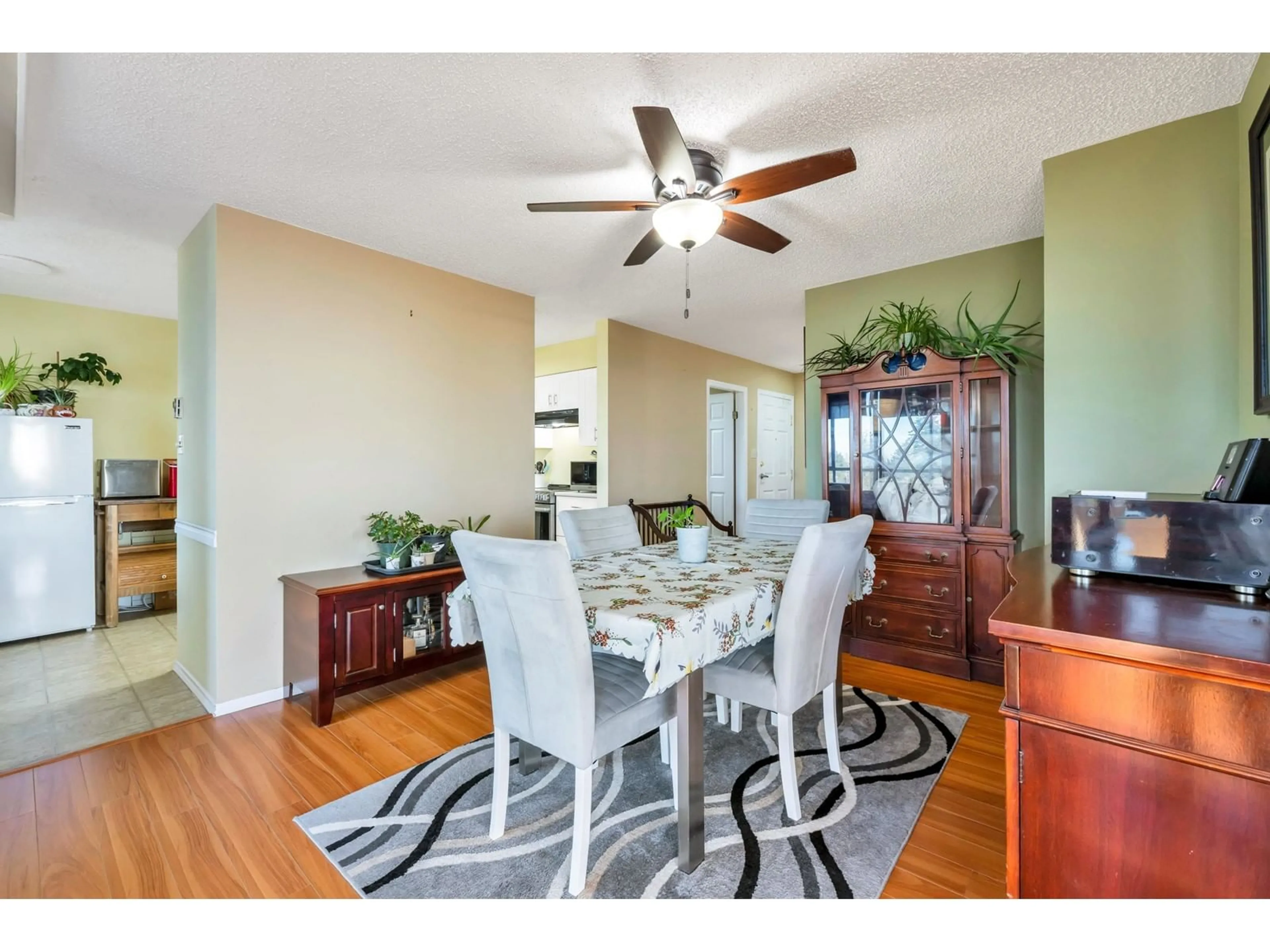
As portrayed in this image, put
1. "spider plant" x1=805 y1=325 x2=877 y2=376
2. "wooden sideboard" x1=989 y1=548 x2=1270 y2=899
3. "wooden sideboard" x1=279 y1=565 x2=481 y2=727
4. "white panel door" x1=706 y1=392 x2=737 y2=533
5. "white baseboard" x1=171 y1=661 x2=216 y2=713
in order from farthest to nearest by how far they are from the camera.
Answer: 1. "white panel door" x1=706 y1=392 x2=737 y2=533
2. "spider plant" x1=805 y1=325 x2=877 y2=376
3. "white baseboard" x1=171 y1=661 x2=216 y2=713
4. "wooden sideboard" x1=279 y1=565 x2=481 y2=727
5. "wooden sideboard" x1=989 y1=548 x2=1270 y2=899

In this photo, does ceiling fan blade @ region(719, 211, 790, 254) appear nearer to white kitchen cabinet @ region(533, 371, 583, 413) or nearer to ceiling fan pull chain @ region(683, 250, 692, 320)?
ceiling fan pull chain @ region(683, 250, 692, 320)

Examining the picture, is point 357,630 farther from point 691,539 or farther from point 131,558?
point 131,558

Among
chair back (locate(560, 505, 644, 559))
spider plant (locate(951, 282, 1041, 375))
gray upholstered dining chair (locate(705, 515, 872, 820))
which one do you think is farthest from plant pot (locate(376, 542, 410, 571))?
spider plant (locate(951, 282, 1041, 375))

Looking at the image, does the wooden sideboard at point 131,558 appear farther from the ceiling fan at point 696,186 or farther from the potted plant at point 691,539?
the ceiling fan at point 696,186

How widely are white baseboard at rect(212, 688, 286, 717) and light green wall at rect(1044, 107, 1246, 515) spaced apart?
3.77 metres

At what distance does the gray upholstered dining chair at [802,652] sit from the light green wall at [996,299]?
5.21 feet

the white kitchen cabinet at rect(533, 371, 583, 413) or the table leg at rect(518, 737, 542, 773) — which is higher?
the white kitchen cabinet at rect(533, 371, 583, 413)

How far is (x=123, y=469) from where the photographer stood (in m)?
4.24

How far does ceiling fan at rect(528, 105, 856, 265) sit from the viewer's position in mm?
1605

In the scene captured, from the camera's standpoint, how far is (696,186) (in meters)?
1.87

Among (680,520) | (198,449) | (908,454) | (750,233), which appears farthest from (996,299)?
(198,449)

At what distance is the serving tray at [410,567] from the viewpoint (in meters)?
2.87

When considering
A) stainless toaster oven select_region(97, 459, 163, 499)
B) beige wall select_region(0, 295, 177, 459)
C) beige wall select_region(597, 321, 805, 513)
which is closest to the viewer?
beige wall select_region(0, 295, 177, 459)
